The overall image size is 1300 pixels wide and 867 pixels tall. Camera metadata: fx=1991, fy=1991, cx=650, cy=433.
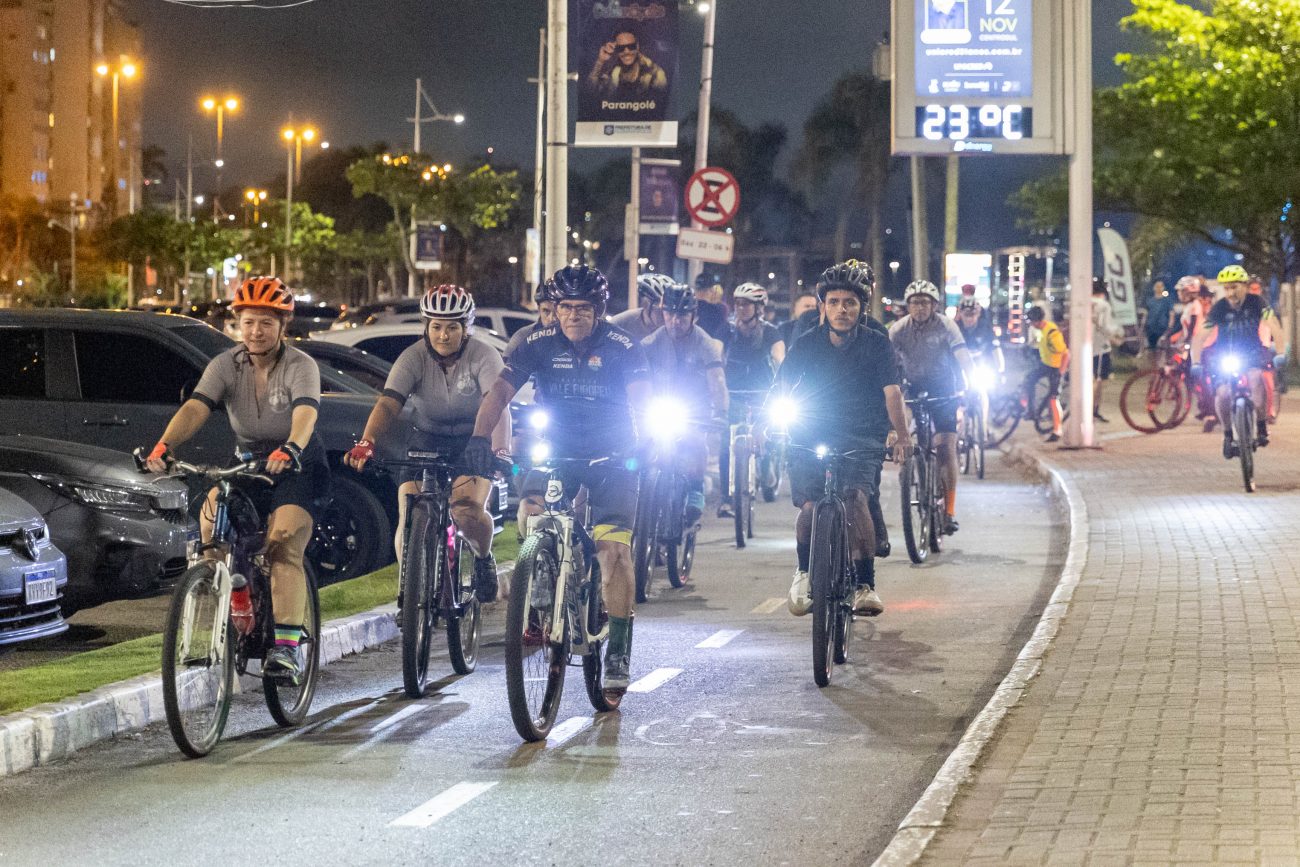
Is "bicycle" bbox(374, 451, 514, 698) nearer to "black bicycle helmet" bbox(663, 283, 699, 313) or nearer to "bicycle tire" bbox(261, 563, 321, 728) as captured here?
"bicycle tire" bbox(261, 563, 321, 728)

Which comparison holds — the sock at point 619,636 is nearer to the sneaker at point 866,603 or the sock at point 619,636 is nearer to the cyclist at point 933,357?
the sneaker at point 866,603

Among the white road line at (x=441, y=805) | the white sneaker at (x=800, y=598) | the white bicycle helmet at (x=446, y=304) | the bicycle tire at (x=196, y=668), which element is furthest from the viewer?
the white sneaker at (x=800, y=598)

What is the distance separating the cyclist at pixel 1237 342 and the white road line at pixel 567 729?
10.1 meters

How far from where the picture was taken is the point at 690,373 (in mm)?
13250

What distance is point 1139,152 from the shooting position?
4909 centimetres

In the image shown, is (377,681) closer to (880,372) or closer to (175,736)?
(175,736)

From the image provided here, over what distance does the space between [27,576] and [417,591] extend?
6.14 feet

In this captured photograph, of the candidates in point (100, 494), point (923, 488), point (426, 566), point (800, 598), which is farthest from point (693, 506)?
point (426, 566)

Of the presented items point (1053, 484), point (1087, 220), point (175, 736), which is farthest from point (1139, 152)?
point (175, 736)

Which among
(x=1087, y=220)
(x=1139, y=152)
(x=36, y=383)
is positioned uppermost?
(x=1139, y=152)

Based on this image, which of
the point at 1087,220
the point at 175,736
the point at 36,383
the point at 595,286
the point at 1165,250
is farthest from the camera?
the point at 1165,250

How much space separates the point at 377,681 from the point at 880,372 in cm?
284

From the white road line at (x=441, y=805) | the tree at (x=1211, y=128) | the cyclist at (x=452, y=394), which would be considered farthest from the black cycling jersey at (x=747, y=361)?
the tree at (x=1211, y=128)

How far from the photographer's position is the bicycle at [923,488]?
13.9m
